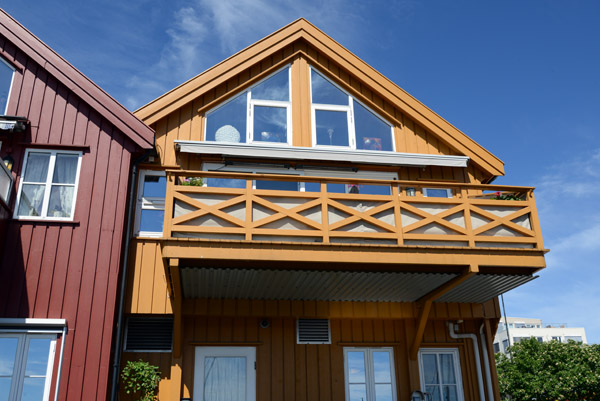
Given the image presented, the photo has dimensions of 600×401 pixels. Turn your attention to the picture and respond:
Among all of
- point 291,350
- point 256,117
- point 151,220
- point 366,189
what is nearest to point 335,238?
point 366,189

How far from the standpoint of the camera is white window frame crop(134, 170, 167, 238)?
11.1 m

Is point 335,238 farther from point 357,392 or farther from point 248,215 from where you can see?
point 357,392

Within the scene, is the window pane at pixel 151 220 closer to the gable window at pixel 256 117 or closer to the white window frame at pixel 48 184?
the white window frame at pixel 48 184

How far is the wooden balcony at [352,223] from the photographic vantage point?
9109mm

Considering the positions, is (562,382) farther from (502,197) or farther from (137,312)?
(137,312)

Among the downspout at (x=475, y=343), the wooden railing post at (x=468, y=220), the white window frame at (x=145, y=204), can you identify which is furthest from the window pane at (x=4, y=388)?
the downspout at (x=475, y=343)

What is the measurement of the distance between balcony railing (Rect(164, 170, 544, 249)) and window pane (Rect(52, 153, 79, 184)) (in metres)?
2.25

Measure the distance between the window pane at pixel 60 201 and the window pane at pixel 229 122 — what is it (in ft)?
10.3

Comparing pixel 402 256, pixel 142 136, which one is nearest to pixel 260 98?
pixel 142 136

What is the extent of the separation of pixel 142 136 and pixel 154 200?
1.32 metres

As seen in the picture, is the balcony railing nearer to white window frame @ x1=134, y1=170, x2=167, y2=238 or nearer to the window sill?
white window frame @ x1=134, y1=170, x2=167, y2=238

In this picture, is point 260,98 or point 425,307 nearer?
point 425,307

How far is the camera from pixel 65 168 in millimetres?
10648

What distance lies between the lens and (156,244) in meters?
10.9
